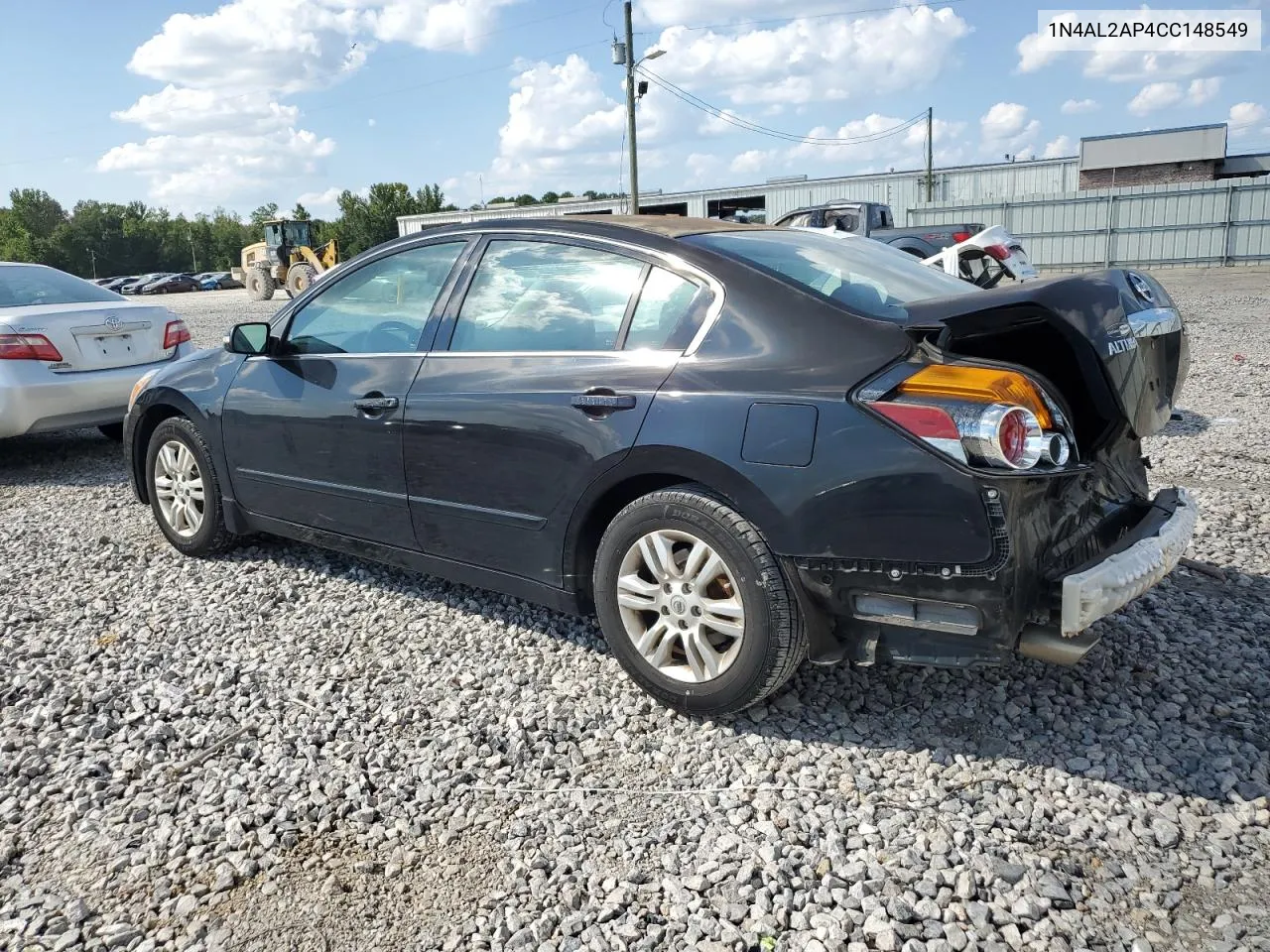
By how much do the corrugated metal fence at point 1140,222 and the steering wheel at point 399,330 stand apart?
28.2 meters

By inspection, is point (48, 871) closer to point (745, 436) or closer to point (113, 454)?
point (745, 436)

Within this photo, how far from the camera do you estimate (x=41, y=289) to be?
7.29 metres

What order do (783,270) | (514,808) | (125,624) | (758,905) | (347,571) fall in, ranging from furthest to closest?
(347,571) < (125,624) < (783,270) < (514,808) < (758,905)

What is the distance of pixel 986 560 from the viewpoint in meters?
2.56

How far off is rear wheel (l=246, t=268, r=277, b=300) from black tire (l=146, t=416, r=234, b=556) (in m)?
30.3

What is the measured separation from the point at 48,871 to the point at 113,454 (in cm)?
599

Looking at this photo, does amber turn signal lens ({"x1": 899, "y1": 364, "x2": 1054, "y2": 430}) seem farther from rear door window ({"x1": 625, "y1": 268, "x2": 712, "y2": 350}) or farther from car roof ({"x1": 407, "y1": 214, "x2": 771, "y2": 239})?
car roof ({"x1": 407, "y1": 214, "x2": 771, "y2": 239})

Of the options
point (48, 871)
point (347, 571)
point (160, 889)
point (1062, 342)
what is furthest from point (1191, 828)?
point (347, 571)

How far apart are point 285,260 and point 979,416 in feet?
112

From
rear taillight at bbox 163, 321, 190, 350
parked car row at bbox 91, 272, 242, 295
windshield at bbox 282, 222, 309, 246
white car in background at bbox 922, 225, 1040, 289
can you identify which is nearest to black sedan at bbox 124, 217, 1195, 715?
rear taillight at bbox 163, 321, 190, 350

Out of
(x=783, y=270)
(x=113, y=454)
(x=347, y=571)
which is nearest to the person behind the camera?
(x=783, y=270)

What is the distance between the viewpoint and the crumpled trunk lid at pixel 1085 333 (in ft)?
8.91

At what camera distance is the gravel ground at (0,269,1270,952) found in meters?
2.26

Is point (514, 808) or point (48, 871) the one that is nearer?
point (48, 871)
